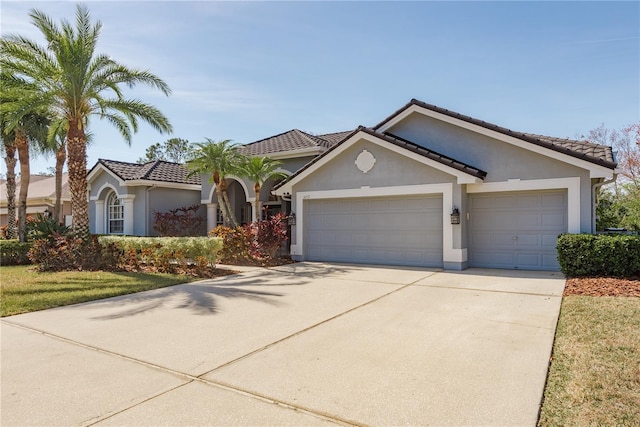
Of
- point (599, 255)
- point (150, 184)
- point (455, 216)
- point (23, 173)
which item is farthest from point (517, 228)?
point (23, 173)

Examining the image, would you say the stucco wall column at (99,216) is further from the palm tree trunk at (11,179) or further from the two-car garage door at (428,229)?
the two-car garage door at (428,229)

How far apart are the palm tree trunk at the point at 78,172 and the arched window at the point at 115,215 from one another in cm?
782

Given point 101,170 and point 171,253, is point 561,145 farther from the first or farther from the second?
point 101,170

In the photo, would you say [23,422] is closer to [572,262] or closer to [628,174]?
[572,262]

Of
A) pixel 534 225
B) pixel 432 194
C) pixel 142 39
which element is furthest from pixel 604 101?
pixel 142 39

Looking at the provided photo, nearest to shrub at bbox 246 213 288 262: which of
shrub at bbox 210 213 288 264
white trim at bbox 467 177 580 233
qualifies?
shrub at bbox 210 213 288 264

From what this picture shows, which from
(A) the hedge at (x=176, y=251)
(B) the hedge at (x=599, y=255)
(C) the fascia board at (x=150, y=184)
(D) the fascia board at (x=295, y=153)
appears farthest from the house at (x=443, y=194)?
(C) the fascia board at (x=150, y=184)

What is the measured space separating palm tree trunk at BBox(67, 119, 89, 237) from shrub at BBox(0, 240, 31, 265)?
130 inches

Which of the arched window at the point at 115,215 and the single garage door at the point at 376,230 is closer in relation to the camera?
the single garage door at the point at 376,230

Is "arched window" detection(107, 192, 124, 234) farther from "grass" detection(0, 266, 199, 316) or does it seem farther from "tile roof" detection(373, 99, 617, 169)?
"tile roof" detection(373, 99, 617, 169)

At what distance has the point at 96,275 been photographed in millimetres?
11664

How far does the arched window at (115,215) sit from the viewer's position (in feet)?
72.4

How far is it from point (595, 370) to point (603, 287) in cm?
522

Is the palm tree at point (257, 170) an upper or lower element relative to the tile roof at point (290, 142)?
lower
